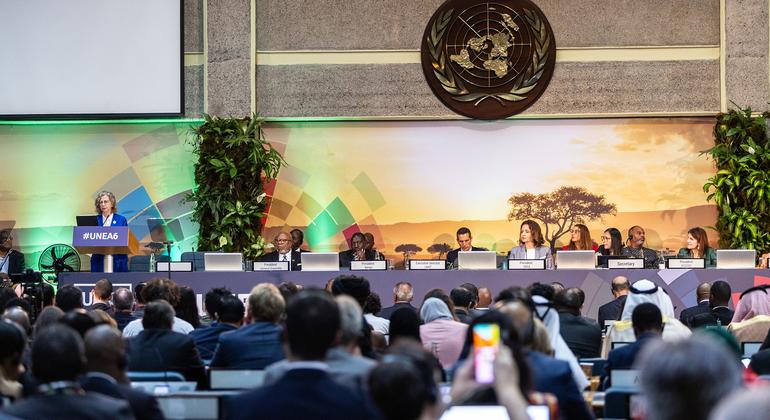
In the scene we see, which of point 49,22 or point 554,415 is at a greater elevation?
point 49,22

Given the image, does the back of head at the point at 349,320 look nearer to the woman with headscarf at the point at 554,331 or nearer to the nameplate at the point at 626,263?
the woman with headscarf at the point at 554,331

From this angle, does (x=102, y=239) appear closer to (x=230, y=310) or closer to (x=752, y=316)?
(x=230, y=310)

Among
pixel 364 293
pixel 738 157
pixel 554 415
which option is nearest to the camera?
pixel 554 415

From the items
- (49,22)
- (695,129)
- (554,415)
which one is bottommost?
(554,415)

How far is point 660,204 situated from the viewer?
1508 cm

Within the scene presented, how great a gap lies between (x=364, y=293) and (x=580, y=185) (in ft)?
27.4

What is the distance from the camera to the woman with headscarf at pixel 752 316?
327 inches

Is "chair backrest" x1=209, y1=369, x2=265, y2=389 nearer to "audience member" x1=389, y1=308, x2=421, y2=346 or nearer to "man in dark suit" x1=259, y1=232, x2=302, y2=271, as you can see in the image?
"audience member" x1=389, y1=308, x2=421, y2=346

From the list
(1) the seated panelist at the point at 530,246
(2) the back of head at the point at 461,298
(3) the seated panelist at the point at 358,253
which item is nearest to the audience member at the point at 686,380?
(2) the back of head at the point at 461,298

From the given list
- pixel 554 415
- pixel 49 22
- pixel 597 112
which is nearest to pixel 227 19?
pixel 49 22

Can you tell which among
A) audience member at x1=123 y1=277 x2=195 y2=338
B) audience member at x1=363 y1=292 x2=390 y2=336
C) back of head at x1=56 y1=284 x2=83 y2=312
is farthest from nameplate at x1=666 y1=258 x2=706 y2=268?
back of head at x1=56 y1=284 x2=83 y2=312

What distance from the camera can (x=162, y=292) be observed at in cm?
806

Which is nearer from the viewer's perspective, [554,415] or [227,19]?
[554,415]

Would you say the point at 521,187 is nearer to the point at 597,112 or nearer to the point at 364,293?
the point at 597,112
